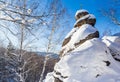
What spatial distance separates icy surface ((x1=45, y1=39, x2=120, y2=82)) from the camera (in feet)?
22.3

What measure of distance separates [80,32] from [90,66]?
3548mm

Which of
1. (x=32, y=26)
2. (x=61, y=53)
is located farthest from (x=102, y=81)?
(x=61, y=53)

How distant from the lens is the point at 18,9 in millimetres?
3961

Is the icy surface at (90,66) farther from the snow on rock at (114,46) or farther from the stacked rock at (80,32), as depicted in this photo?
the stacked rock at (80,32)

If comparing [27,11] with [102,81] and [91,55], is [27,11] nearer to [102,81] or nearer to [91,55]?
[102,81]

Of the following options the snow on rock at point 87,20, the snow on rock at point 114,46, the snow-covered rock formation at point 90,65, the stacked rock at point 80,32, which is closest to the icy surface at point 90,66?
the snow-covered rock formation at point 90,65

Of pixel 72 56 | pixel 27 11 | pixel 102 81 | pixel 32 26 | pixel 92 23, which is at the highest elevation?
pixel 92 23

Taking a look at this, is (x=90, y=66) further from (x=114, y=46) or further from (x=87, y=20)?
(x=87, y=20)

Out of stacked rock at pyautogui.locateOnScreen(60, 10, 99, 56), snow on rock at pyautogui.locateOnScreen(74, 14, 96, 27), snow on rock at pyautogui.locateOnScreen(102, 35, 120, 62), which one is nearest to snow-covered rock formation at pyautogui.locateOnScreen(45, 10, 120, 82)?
snow on rock at pyautogui.locateOnScreen(102, 35, 120, 62)

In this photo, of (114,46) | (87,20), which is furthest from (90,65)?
(87,20)

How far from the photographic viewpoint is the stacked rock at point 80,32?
10.2 m

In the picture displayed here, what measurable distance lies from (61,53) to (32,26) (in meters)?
7.64

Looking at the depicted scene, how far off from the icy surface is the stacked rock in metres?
1.64

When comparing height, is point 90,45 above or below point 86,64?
above
